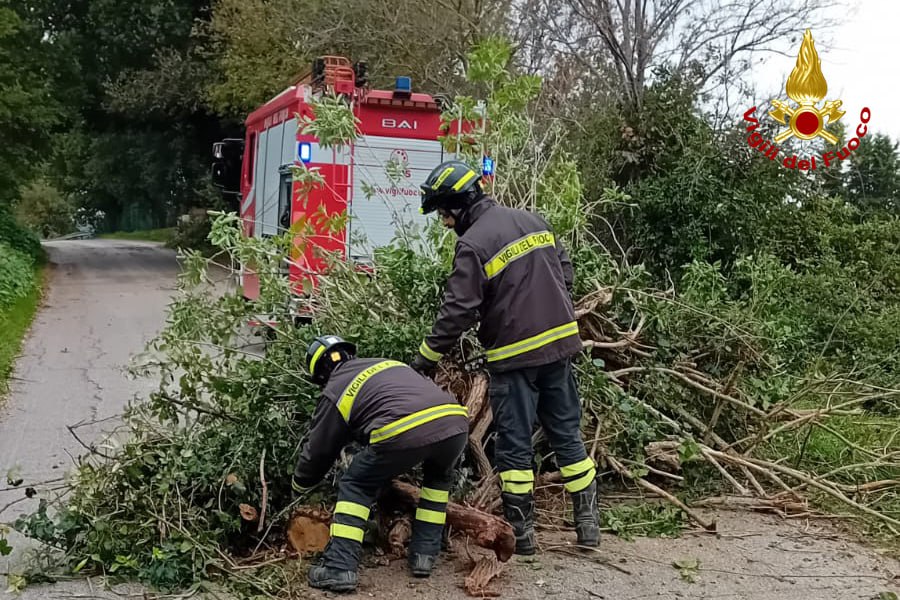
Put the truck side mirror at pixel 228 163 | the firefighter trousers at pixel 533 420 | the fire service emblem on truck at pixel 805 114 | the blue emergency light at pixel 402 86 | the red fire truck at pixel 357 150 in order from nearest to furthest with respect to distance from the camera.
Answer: the firefighter trousers at pixel 533 420 → the red fire truck at pixel 357 150 → the blue emergency light at pixel 402 86 → the fire service emblem on truck at pixel 805 114 → the truck side mirror at pixel 228 163

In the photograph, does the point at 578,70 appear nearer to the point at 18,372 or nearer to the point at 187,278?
the point at 18,372

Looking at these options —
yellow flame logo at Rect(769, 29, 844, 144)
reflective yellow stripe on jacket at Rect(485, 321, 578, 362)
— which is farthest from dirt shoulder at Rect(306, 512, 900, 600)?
yellow flame logo at Rect(769, 29, 844, 144)

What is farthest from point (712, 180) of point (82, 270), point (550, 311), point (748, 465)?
A: point (82, 270)

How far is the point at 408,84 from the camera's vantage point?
10.2m

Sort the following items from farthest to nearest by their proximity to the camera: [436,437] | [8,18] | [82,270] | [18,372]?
[82,270] → [8,18] → [18,372] → [436,437]

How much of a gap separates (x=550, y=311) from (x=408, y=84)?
595cm

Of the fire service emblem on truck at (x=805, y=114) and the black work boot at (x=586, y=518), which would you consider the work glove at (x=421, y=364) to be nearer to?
the black work boot at (x=586, y=518)

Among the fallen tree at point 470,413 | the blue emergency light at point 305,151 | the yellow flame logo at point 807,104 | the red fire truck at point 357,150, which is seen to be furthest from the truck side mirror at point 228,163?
the fallen tree at point 470,413

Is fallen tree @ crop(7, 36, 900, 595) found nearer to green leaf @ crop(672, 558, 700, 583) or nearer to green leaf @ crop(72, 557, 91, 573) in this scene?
green leaf @ crop(72, 557, 91, 573)

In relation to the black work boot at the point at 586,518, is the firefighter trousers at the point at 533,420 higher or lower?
higher

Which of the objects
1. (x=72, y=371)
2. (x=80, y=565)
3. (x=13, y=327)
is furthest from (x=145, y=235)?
(x=80, y=565)

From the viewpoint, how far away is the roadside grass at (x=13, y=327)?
9.46 m

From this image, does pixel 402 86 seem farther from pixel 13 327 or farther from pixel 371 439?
pixel 371 439

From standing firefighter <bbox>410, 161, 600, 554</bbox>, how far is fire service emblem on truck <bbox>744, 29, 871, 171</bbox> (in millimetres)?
7470
